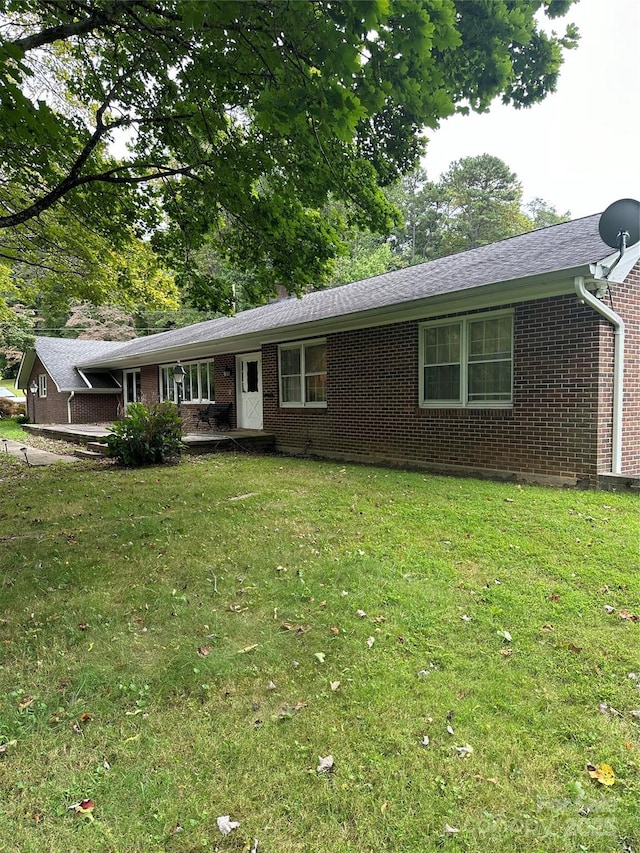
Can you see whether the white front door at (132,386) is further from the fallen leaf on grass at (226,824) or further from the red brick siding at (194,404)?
the fallen leaf on grass at (226,824)


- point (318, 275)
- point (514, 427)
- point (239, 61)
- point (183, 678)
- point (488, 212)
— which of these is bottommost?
point (183, 678)

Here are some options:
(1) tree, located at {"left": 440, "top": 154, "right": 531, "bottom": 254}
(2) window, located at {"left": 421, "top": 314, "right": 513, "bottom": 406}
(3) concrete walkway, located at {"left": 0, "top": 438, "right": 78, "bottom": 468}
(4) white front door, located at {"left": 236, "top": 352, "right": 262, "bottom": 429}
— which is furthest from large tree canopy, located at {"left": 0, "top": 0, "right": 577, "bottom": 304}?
(1) tree, located at {"left": 440, "top": 154, "right": 531, "bottom": 254}

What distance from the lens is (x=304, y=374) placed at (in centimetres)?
1195

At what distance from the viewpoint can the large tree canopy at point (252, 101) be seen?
355 cm

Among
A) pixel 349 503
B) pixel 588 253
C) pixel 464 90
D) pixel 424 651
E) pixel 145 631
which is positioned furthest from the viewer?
pixel 588 253

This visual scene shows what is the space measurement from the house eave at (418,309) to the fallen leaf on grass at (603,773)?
590 centimetres

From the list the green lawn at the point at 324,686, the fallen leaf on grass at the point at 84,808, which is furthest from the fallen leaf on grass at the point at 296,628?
the fallen leaf on grass at the point at 84,808

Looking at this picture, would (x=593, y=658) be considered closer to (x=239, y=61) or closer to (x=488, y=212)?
(x=239, y=61)

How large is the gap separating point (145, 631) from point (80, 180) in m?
5.99

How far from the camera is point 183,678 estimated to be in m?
2.67

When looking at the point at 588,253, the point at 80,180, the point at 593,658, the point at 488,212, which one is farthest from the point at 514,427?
the point at 488,212

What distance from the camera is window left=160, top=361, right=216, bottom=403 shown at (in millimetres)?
16625

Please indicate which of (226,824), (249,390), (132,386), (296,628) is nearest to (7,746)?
(226,824)

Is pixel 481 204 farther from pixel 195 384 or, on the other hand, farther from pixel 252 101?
pixel 252 101
